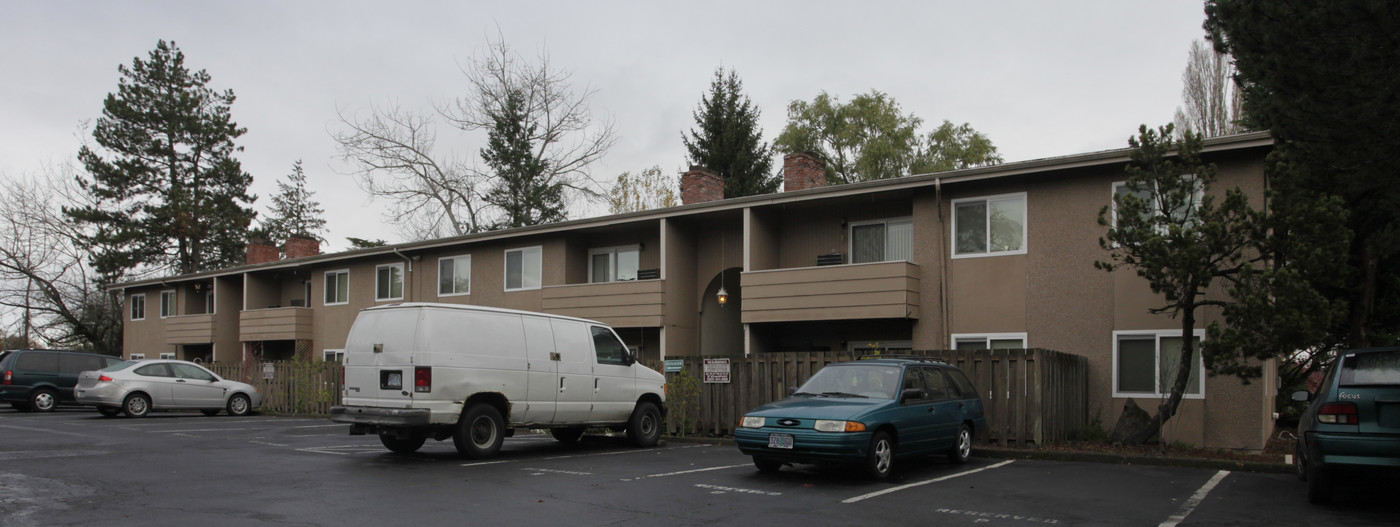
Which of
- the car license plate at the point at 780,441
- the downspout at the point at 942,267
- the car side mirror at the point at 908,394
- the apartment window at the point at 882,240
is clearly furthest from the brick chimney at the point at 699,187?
the car license plate at the point at 780,441

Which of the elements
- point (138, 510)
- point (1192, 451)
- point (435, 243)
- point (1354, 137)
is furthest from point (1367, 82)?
point (435, 243)

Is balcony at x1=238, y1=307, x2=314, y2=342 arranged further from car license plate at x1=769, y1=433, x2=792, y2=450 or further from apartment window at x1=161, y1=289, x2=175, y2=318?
car license plate at x1=769, y1=433, x2=792, y2=450

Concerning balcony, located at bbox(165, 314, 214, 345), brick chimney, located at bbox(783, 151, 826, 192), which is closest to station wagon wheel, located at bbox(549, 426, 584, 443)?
brick chimney, located at bbox(783, 151, 826, 192)

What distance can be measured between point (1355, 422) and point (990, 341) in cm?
927

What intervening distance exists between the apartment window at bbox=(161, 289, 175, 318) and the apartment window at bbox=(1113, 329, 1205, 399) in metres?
35.7

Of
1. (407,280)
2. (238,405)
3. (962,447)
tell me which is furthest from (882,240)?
(238,405)

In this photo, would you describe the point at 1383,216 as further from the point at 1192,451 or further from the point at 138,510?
the point at 138,510

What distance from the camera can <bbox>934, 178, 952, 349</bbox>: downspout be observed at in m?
18.1

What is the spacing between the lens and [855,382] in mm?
11906

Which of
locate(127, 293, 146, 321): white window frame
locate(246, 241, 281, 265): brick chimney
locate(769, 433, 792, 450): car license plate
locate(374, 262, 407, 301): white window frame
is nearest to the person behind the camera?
locate(769, 433, 792, 450): car license plate

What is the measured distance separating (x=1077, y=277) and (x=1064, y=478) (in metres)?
6.25

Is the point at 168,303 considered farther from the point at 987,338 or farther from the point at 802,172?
the point at 987,338

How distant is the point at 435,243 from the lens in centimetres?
2706

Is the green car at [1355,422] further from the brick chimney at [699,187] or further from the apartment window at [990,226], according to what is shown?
the brick chimney at [699,187]
